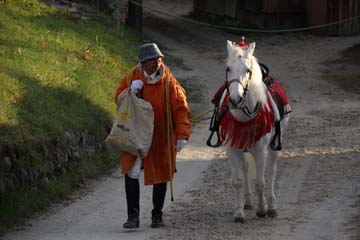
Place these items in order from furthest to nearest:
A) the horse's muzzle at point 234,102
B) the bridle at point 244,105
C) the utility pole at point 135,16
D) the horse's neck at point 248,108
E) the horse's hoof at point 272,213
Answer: the utility pole at point 135,16, the horse's hoof at point 272,213, the horse's neck at point 248,108, the bridle at point 244,105, the horse's muzzle at point 234,102

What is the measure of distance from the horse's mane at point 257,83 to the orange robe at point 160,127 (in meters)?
0.77

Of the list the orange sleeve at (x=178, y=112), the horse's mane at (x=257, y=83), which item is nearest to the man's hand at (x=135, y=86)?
the orange sleeve at (x=178, y=112)

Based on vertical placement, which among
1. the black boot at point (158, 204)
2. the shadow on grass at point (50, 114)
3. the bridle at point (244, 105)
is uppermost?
the bridle at point (244, 105)

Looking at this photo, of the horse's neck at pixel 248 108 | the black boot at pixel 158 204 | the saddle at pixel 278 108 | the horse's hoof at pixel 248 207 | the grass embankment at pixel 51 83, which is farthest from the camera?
the grass embankment at pixel 51 83

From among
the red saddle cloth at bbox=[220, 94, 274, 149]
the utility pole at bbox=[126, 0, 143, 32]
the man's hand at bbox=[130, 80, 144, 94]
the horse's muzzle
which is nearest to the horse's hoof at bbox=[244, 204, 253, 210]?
the red saddle cloth at bbox=[220, 94, 274, 149]

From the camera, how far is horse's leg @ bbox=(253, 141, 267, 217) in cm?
994

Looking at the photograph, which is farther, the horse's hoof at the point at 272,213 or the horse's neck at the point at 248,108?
the horse's hoof at the point at 272,213

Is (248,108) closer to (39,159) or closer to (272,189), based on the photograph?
(272,189)

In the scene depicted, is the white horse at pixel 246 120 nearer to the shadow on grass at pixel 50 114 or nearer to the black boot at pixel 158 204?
the black boot at pixel 158 204

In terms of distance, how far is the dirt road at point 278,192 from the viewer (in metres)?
9.59

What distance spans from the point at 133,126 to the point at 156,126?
259 millimetres

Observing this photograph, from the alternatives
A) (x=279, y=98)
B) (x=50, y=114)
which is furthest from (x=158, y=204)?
(x=50, y=114)

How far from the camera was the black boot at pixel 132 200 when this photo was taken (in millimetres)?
9461

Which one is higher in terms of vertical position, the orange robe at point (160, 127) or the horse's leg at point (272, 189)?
the orange robe at point (160, 127)
